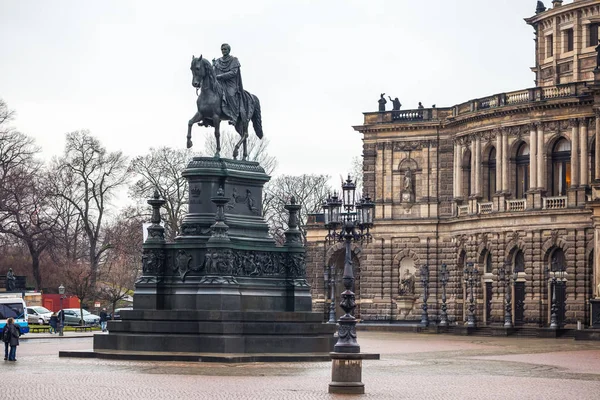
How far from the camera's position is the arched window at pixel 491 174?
89.7 m

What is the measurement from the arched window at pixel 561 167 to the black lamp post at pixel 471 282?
7299mm

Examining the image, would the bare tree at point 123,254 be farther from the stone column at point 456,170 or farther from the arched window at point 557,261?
the arched window at point 557,261

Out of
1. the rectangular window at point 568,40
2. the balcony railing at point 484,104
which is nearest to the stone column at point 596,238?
the balcony railing at point 484,104

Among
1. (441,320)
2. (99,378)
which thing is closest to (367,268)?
(441,320)

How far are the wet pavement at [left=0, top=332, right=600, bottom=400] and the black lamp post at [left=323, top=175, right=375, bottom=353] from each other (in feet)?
3.89

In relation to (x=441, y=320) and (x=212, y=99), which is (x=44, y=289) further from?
(x=212, y=99)

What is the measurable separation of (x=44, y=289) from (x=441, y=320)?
40.6 m

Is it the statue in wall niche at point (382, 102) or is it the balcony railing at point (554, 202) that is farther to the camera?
the statue in wall niche at point (382, 102)

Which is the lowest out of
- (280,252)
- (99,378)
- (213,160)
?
(99,378)

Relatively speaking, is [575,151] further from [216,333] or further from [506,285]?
[216,333]

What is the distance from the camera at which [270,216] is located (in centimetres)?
12250

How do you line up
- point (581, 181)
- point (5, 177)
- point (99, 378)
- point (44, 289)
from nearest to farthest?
1. point (99, 378)
2. point (581, 181)
3. point (5, 177)
4. point (44, 289)

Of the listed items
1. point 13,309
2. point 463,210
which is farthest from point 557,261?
point 13,309

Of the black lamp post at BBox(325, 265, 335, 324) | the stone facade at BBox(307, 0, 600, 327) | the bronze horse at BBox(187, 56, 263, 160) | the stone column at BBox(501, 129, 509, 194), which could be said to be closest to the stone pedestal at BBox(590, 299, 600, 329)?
the stone facade at BBox(307, 0, 600, 327)
